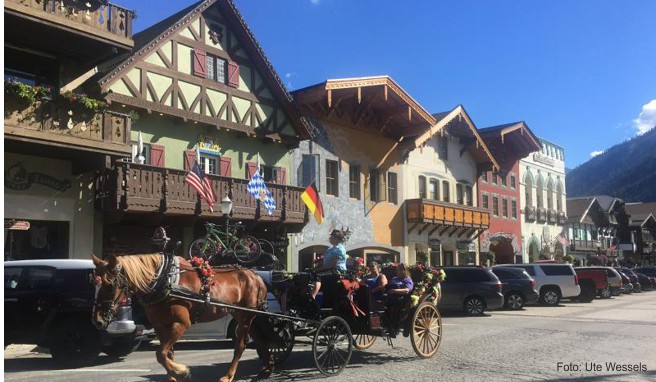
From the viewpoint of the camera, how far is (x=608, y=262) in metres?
59.3

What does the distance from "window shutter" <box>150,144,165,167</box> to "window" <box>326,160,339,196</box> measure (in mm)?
9386

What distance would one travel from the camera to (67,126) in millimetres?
15766

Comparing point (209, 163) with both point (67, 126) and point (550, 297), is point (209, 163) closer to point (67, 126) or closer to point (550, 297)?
point (67, 126)

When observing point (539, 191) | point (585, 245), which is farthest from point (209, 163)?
point (585, 245)

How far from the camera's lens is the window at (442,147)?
119ft

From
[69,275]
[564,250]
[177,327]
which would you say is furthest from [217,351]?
[564,250]

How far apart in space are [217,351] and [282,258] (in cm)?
1260

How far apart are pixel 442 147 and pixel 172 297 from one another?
31253 millimetres

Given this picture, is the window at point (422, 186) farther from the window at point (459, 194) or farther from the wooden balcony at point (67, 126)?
the wooden balcony at point (67, 126)

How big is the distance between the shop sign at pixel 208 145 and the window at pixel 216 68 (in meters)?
2.28

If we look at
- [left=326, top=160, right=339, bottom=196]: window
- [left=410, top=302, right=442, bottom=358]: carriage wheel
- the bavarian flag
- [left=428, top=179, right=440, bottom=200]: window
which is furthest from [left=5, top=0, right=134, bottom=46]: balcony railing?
[left=428, top=179, right=440, bottom=200]: window

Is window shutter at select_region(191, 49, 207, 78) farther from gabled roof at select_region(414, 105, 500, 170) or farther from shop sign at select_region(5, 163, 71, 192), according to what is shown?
gabled roof at select_region(414, 105, 500, 170)

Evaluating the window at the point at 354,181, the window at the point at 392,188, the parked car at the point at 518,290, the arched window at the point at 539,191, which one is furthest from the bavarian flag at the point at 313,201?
the arched window at the point at 539,191

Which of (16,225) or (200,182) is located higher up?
(200,182)
